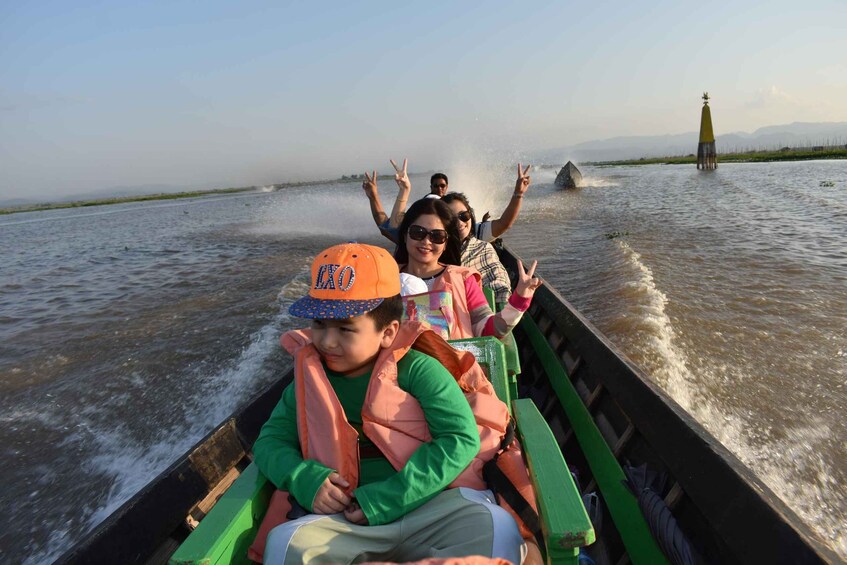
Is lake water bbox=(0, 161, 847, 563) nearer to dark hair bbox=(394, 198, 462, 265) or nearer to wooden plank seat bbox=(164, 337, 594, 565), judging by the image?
wooden plank seat bbox=(164, 337, 594, 565)

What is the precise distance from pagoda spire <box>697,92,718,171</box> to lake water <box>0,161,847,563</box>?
34.1 m

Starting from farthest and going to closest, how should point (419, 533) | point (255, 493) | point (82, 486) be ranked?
point (82, 486) < point (255, 493) < point (419, 533)

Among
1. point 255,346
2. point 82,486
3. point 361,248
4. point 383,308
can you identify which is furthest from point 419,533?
point 255,346

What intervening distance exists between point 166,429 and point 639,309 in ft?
20.9

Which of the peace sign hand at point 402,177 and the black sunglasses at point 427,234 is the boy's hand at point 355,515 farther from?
the peace sign hand at point 402,177

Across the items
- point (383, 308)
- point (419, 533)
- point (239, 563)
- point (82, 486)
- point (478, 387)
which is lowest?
point (82, 486)

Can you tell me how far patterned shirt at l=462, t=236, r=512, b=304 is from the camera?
17.6 feet

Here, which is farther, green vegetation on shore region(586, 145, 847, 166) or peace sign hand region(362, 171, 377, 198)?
green vegetation on shore region(586, 145, 847, 166)

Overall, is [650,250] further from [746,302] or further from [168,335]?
[168,335]

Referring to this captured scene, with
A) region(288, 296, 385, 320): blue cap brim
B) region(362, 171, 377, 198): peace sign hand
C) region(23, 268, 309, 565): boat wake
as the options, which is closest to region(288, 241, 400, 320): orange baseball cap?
region(288, 296, 385, 320): blue cap brim

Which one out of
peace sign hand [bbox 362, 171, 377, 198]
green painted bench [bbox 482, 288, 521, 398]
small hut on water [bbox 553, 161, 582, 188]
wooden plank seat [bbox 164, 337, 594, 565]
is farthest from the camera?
small hut on water [bbox 553, 161, 582, 188]

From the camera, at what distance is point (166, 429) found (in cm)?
515

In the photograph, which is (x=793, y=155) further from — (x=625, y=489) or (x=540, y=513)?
(x=540, y=513)

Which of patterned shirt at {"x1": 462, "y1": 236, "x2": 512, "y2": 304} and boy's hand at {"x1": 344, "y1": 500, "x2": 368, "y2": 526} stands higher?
patterned shirt at {"x1": 462, "y1": 236, "x2": 512, "y2": 304}
